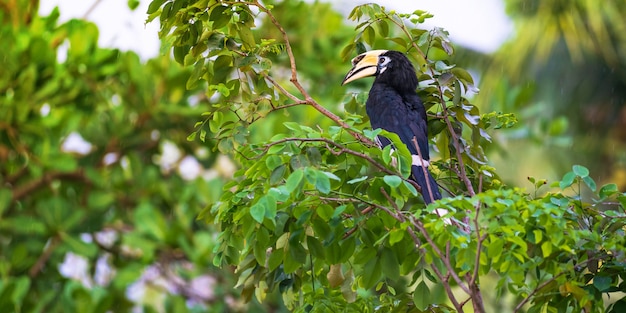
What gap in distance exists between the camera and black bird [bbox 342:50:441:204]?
87.7 inches

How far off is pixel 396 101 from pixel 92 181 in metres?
1.31

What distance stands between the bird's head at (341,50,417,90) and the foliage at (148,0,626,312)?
0.39 meters

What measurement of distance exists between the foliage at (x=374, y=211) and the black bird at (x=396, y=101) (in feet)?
0.26

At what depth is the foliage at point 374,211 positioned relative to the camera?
1.50 meters

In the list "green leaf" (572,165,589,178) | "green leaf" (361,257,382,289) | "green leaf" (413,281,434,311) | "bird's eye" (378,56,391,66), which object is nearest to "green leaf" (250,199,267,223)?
"green leaf" (361,257,382,289)

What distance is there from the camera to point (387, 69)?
2592mm

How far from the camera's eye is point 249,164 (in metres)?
1.82

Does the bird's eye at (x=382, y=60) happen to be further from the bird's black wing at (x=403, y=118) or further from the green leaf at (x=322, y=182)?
the green leaf at (x=322, y=182)

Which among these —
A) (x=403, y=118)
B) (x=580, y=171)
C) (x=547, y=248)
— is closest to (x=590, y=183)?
(x=580, y=171)

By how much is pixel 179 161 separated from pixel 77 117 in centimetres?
54

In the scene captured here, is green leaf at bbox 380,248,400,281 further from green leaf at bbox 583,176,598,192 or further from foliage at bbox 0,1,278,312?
foliage at bbox 0,1,278,312

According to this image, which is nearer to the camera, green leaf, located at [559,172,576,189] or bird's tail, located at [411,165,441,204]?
green leaf, located at [559,172,576,189]

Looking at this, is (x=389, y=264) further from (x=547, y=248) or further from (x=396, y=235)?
(x=547, y=248)

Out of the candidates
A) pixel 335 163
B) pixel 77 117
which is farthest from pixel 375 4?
pixel 77 117
